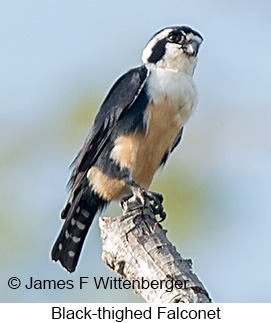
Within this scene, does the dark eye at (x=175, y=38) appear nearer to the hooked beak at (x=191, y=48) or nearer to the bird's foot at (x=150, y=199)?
the hooked beak at (x=191, y=48)

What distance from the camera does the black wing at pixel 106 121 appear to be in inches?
235

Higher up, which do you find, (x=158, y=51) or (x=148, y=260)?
(x=158, y=51)

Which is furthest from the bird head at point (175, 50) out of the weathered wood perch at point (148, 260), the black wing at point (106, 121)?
the weathered wood perch at point (148, 260)

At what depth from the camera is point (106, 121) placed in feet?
19.6

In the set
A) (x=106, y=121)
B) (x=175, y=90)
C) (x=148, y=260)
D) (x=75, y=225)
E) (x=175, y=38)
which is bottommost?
(x=148, y=260)

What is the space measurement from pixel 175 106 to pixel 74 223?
3.14 feet

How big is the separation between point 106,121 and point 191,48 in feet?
2.40

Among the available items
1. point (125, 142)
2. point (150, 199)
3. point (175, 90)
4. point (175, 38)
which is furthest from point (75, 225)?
point (175, 38)

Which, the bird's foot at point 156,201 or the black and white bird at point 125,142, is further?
the black and white bird at point 125,142

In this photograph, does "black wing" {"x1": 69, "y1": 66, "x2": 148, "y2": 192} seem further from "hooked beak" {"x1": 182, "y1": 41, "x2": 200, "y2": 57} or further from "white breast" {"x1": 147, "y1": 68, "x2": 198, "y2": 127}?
"hooked beak" {"x1": 182, "y1": 41, "x2": 200, "y2": 57}

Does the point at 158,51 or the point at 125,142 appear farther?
the point at 158,51

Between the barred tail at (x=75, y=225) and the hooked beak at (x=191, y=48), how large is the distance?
107 centimetres

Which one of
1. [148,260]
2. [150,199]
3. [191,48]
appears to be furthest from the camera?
[191,48]

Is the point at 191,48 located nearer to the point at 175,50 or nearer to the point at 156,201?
the point at 175,50
